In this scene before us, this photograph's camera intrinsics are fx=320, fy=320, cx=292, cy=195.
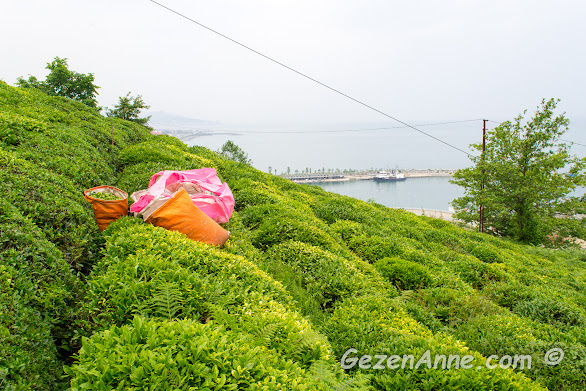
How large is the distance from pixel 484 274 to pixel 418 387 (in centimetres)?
552

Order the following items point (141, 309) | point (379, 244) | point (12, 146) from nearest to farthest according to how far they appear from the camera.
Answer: point (141, 309)
point (12, 146)
point (379, 244)

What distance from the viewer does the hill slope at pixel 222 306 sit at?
2.21 metres

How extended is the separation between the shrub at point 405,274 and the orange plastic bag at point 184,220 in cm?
322

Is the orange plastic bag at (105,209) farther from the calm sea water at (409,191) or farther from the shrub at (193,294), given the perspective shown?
the calm sea water at (409,191)

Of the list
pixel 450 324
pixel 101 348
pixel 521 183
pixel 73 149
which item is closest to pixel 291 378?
pixel 101 348

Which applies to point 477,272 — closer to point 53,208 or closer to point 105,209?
point 105,209

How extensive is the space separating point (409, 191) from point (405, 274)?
227 ft

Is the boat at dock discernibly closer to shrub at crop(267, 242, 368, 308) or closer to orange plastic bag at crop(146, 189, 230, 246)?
shrub at crop(267, 242, 368, 308)

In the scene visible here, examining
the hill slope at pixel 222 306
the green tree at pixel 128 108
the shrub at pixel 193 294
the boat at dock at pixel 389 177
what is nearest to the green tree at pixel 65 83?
the green tree at pixel 128 108

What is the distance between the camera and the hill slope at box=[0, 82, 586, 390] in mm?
2209

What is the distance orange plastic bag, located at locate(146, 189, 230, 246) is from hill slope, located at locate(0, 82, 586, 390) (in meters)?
0.30

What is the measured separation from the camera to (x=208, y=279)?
3.30m

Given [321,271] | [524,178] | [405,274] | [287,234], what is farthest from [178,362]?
[524,178]

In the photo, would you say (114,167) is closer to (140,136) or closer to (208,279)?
(140,136)
